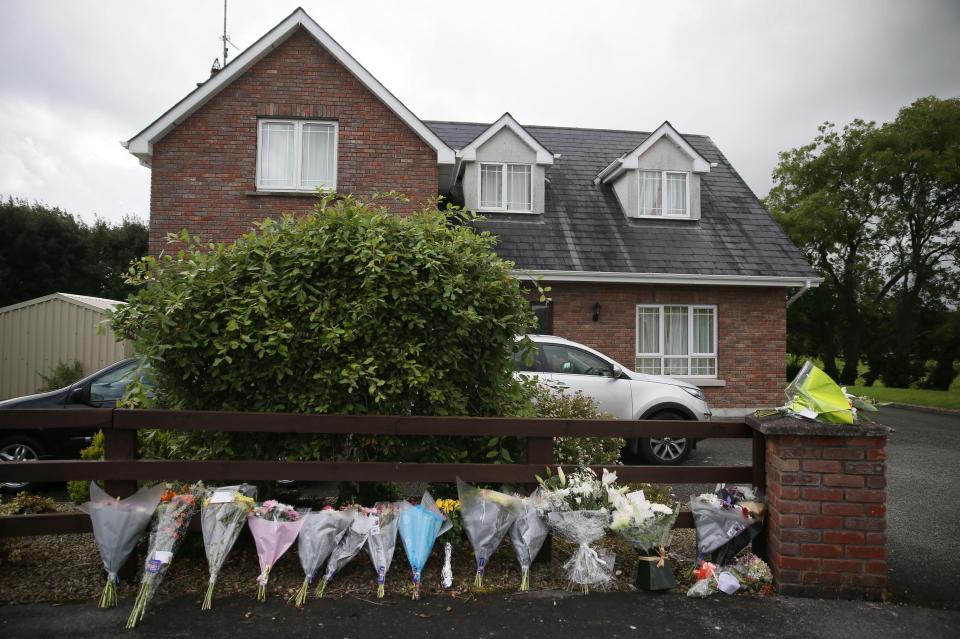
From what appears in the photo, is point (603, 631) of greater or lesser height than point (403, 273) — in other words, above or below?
below

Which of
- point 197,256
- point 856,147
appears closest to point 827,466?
point 197,256

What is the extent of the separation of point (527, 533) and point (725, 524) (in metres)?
1.30

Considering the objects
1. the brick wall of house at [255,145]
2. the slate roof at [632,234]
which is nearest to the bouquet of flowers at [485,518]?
the brick wall of house at [255,145]

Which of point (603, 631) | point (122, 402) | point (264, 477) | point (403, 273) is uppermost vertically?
point (403, 273)

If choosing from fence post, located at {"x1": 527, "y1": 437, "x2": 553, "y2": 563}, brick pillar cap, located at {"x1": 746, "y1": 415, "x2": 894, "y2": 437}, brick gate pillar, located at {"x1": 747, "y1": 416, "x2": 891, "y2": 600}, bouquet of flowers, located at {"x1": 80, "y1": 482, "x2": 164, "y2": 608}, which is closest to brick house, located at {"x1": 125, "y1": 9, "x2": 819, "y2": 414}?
fence post, located at {"x1": 527, "y1": 437, "x2": 553, "y2": 563}

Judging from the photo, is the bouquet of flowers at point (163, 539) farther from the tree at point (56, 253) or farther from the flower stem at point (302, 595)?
the tree at point (56, 253)

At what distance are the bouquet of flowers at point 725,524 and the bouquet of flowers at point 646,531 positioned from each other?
0.96 feet

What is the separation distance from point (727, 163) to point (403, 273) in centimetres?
1550

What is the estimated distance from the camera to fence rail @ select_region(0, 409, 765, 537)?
389 cm

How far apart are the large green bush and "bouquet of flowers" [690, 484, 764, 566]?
5.55 feet

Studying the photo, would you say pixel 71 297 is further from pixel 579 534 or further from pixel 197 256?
pixel 579 534

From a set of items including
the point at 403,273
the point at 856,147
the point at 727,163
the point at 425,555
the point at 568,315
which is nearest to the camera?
the point at 425,555

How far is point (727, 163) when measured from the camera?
56.3 feet

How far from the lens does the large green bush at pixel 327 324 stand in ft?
13.3
